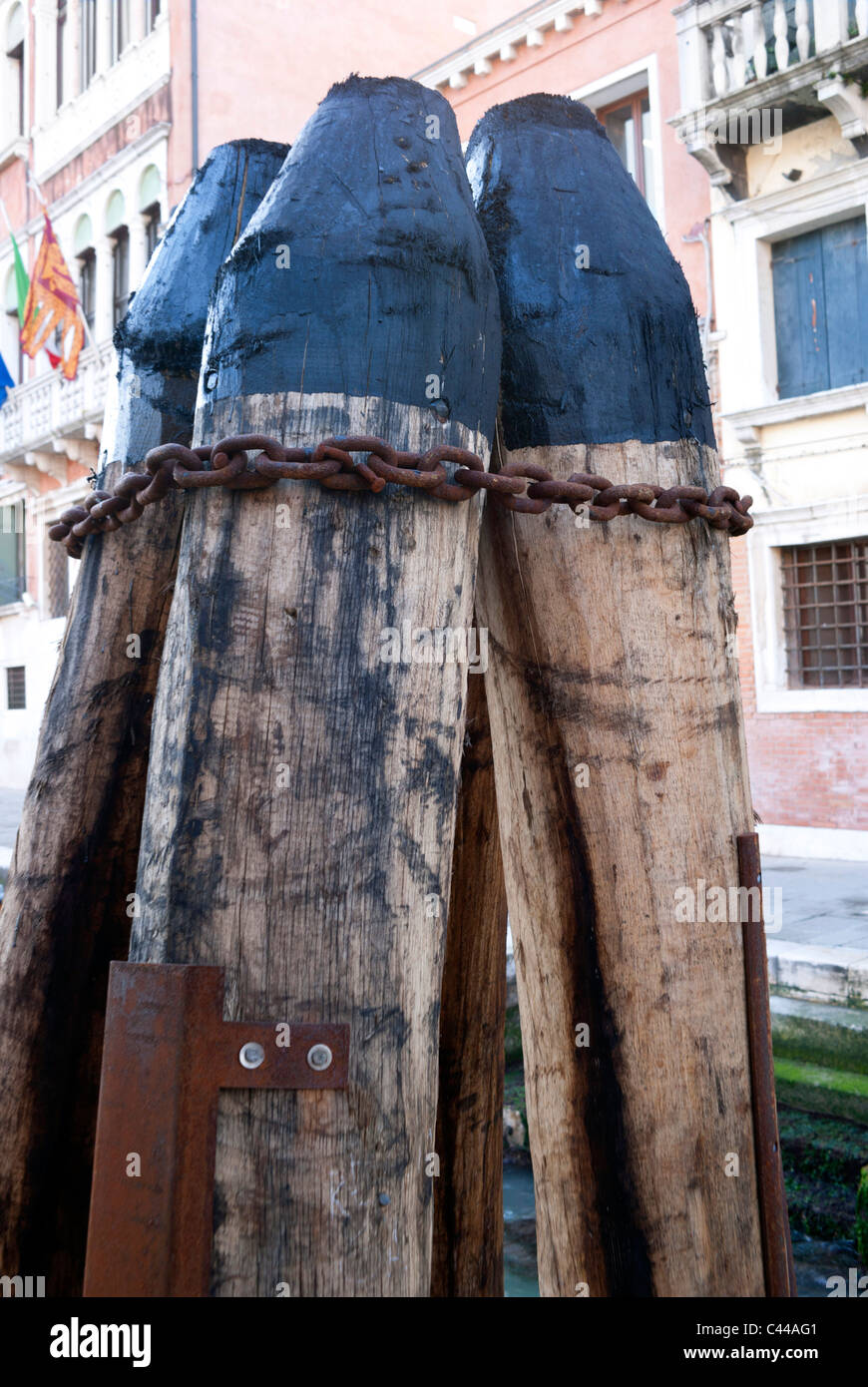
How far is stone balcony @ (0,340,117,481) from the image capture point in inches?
670

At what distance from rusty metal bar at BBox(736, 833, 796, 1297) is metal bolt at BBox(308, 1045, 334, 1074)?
23.3 inches

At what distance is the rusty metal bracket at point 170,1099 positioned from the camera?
121cm

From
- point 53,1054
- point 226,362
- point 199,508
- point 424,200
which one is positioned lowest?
point 53,1054

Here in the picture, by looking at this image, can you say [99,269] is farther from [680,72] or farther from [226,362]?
[226,362]

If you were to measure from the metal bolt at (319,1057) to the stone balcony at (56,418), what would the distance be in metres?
16.3

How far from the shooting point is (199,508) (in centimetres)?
138

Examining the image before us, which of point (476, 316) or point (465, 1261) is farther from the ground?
point (476, 316)

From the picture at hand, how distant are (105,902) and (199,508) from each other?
66 centimetres

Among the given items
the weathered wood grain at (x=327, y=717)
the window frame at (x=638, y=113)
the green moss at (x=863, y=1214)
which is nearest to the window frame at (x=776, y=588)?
the window frame at (x=638, y=113)

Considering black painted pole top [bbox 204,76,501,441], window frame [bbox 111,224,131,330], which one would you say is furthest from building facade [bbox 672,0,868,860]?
black painted pole top [bbox 204,76,501,441]

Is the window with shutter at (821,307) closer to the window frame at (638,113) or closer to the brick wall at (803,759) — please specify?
the brick wall at (803,759)

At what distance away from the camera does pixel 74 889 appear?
5.55 ft

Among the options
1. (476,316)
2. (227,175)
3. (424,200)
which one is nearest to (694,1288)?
(476,316)

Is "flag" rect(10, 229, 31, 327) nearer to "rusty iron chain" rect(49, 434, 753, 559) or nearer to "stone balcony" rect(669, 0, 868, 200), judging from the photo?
"stone balcony" rect(669, 0, 868, 200)
